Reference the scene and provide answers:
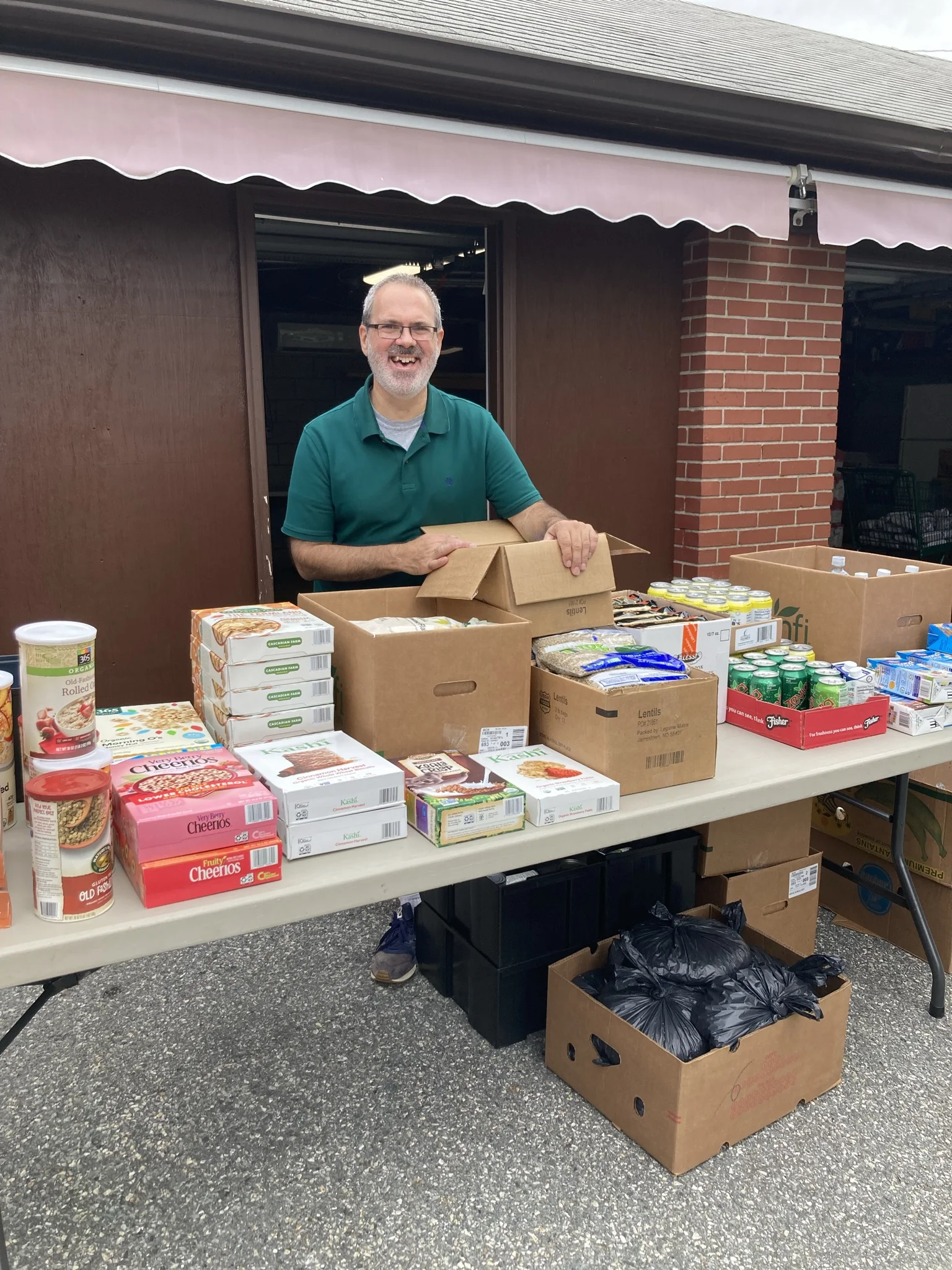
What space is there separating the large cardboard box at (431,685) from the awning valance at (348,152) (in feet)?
5.89

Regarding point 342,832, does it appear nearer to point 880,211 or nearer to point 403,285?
point 403,285

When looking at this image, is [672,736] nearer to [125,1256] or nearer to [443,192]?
[125,1256]

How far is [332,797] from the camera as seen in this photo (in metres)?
1.65

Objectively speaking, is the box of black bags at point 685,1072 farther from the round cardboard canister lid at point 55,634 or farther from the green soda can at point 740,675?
the round cardboard canister lid at point 55,634

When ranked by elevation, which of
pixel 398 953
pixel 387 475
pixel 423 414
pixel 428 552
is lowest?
pixel 398 953

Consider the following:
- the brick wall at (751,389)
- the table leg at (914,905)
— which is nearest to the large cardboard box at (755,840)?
the table leg at (914,905)

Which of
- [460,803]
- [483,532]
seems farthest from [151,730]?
[483,532]

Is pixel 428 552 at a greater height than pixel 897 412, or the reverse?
pixel 897 412

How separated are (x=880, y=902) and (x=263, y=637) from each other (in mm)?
2356

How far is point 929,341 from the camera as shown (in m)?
8.75

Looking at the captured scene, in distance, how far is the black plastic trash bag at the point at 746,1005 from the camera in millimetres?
2096

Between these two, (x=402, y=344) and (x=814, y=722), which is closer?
(x=814, y=722)

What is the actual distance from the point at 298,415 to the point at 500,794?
6.32 metres

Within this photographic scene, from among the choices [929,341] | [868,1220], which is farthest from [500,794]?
[929,341]
